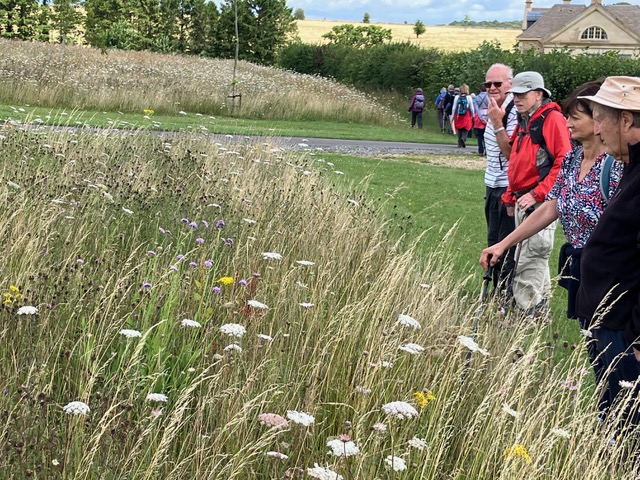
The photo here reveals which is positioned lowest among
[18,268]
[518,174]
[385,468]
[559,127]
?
[385,468]

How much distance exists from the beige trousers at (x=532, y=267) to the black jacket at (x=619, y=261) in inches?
114

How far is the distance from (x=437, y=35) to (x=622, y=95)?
434 ft

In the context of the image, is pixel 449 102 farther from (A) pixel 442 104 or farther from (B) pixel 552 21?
(B) pixel 552 21

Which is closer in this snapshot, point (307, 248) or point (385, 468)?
point (385, 468)

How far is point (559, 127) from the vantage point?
616 centimetres

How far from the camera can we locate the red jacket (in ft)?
20.1

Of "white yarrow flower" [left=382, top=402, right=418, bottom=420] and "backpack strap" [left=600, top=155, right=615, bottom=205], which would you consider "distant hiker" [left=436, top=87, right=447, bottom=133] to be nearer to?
"backpack strap" [left=600, top=155, right=615, bottom=205]

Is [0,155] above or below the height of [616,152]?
below

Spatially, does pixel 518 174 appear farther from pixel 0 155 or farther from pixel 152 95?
pixel 152 95

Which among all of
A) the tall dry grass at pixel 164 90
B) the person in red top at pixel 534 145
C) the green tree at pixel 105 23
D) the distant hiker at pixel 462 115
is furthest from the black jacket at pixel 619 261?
the green tree at pixel 105 23

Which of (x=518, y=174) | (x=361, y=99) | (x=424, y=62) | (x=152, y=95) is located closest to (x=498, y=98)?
(x=518, y=174)

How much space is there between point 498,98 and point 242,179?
2.69 m

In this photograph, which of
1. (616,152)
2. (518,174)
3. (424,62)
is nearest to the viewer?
(616,152)

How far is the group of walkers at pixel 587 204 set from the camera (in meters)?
3.66
